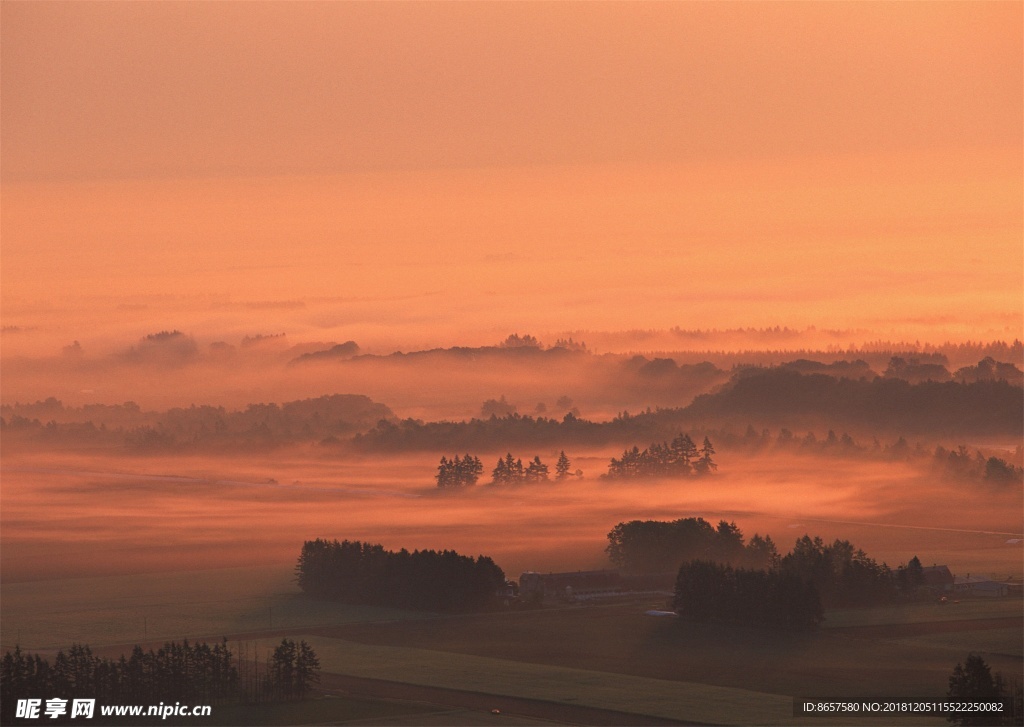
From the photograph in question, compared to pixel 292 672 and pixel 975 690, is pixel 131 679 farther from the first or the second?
pixel 975 690

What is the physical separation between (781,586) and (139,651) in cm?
6699

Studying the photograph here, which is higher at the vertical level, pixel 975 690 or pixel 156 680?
pixel 975 690

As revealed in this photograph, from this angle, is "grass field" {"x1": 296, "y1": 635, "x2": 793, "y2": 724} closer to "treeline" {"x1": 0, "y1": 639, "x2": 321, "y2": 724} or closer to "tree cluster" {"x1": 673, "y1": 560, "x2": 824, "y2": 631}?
"treeline" {"x1": 0, "y1": 639, "x2": 321, "y2": 724}

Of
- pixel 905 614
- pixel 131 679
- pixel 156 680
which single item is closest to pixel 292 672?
pixel 156 680

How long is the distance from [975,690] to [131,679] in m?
68.5

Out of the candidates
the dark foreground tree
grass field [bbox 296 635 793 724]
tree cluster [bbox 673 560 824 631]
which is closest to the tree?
grass field [bbox 296 635 793 724]

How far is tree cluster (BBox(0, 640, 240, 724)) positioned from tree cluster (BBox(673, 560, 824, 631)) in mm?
55823

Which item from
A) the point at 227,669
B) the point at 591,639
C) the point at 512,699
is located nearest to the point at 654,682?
the point at 512,699

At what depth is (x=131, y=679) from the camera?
150 m

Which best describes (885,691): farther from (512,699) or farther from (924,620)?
(924,620)

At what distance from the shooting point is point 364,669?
165m

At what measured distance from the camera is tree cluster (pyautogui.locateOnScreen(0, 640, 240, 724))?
488 feet

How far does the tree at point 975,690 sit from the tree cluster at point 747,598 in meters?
37.9

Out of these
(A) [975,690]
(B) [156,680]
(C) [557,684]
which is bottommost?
(C) [557,684]
